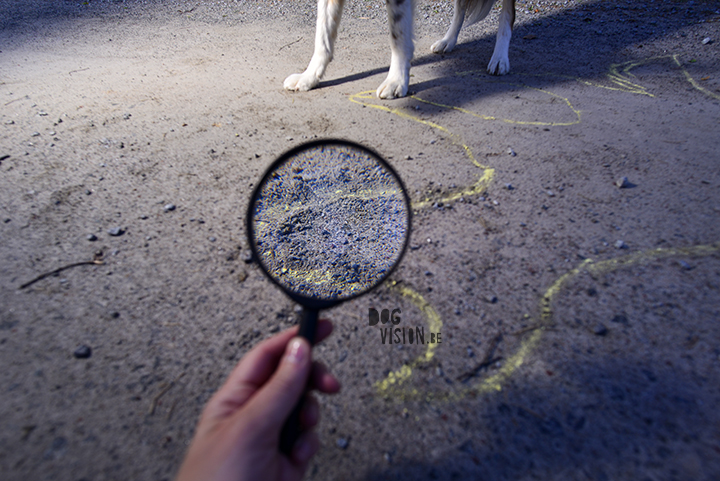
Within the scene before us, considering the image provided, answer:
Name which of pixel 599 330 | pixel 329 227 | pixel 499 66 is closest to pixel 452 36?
pixel 499 66

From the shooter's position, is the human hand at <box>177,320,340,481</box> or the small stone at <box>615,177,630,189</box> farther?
the small stone at <box>615,177,630,189</box>

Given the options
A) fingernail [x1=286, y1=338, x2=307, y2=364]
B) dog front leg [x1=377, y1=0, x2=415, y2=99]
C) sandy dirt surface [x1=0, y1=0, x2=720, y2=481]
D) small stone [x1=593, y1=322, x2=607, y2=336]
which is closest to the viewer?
fingernail [x1=286, y1=338, x2=307, y2=364]

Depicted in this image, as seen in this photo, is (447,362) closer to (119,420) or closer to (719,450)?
(719,450)

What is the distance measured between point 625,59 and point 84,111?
5.69 m

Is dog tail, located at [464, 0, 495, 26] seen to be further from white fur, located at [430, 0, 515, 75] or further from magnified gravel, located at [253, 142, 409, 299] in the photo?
magnified gravel, located at [253, 142, 409, 299]

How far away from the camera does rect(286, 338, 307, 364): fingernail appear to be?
3.36ft

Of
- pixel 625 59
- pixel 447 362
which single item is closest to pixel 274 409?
pixel 447 362

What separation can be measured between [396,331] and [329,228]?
760 mm

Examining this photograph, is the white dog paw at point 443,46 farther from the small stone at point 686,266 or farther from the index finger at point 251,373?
the index finger at point 251,373

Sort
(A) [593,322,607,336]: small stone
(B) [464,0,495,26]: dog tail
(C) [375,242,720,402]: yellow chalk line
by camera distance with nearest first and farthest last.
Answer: (C) [375,242,720,402]: yellow chalk line, (A) [593,322,607,336]: small stone, (B) [464,0,495,26]: dog tail

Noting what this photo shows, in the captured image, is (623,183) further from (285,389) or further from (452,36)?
(452,36)

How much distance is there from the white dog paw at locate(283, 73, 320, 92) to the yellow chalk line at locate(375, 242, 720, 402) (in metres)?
2.71

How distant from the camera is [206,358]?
151cm

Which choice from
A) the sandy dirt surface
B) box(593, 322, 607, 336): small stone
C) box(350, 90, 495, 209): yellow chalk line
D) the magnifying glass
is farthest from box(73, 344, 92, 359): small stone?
box(593, 322, 607, 336): small stone
